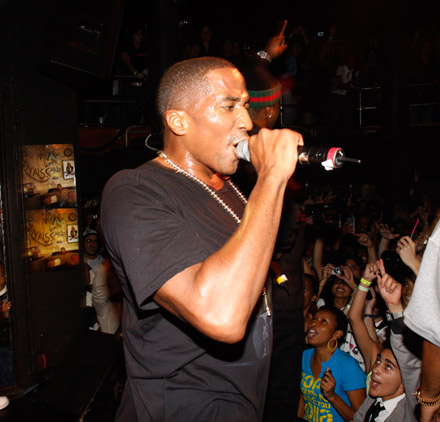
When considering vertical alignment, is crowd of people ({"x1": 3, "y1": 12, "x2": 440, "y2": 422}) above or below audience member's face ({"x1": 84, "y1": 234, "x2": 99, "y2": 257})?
above

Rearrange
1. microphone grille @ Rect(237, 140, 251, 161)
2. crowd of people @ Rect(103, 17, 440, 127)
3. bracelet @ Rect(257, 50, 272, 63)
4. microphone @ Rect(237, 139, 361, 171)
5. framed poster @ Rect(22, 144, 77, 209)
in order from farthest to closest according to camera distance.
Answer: crowd of people @ Rect(103, 17, 440, 127) → framed poster @ Rect(22, 144, 77, 209) → bracelet @ Rect(257, 50, 272, 63) → microphone grille @ Rect(237, 140, 251, 161) → microphone @ Rect(237, 139, 361, 171)

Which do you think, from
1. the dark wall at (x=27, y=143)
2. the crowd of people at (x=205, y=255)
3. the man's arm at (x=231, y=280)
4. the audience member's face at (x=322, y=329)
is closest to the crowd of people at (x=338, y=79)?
the dark wall at (x=27, y=143)

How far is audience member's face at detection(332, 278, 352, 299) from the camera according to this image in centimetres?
405

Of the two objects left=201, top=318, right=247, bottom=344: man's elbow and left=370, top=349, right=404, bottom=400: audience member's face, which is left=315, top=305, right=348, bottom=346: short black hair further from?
left=201, top=318, right=247, bottom=344: man's elbow

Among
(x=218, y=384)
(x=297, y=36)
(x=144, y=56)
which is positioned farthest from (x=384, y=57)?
(x=218, y=384)

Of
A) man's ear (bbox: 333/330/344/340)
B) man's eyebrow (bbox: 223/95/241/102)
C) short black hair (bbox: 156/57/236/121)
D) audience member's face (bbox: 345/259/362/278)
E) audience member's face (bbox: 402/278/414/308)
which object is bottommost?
man's ear (bbox: 333/330/344/340)

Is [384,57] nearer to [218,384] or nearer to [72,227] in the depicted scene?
[72,227]

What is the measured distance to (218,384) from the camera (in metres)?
1.27

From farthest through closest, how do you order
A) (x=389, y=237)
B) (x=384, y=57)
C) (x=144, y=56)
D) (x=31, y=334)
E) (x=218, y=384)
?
(x=384, y=57) → (x=144, y=56) → (x=389, y=237) → (x=31, y=334) → (x=218, y=384)

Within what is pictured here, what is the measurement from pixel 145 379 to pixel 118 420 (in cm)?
25

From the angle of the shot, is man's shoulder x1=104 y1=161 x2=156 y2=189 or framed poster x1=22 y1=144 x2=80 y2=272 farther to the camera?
framed poster x1=22 y1=144 x2=80 y2=272

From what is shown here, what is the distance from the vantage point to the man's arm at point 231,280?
1.03 meters

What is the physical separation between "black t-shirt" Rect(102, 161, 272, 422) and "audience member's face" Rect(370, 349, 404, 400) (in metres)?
1.57

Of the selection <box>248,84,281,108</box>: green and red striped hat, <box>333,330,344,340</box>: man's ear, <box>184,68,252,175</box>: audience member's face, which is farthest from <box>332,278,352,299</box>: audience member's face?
<box>184,68,252,175</box>: audience member's face
